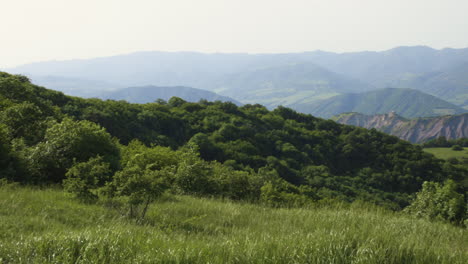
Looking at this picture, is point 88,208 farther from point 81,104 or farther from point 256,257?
point 81,104

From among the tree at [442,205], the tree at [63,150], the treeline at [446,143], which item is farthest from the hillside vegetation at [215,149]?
the treeline at [446,143]

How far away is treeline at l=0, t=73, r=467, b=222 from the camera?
1173 cm

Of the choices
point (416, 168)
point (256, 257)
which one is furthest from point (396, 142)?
point (256, 257)

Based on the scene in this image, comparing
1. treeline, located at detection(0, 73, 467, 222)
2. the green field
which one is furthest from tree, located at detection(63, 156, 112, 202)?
the green field

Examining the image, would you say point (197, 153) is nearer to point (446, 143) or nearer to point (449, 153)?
point (449, 153)

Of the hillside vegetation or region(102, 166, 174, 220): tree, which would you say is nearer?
region(102, 166, 174, 220): tree

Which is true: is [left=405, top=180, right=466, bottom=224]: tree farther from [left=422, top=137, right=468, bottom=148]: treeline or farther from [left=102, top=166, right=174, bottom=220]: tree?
[left=422, top=137, right=468, bottom=148]: treeline

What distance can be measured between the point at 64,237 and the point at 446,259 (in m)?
4.98

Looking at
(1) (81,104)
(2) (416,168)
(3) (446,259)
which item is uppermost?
(3) (446,259)

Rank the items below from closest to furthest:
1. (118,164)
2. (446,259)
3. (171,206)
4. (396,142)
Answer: (446,259) → (171,206) → (118,164) → (396,142)

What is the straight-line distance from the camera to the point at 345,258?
13.3 ft

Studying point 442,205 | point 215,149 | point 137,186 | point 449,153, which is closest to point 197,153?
point 137,186

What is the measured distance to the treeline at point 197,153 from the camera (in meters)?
11.7

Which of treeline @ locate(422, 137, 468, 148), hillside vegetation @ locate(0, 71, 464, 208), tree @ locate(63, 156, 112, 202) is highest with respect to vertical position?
tree @ locate(63, 156, 112, 202)
